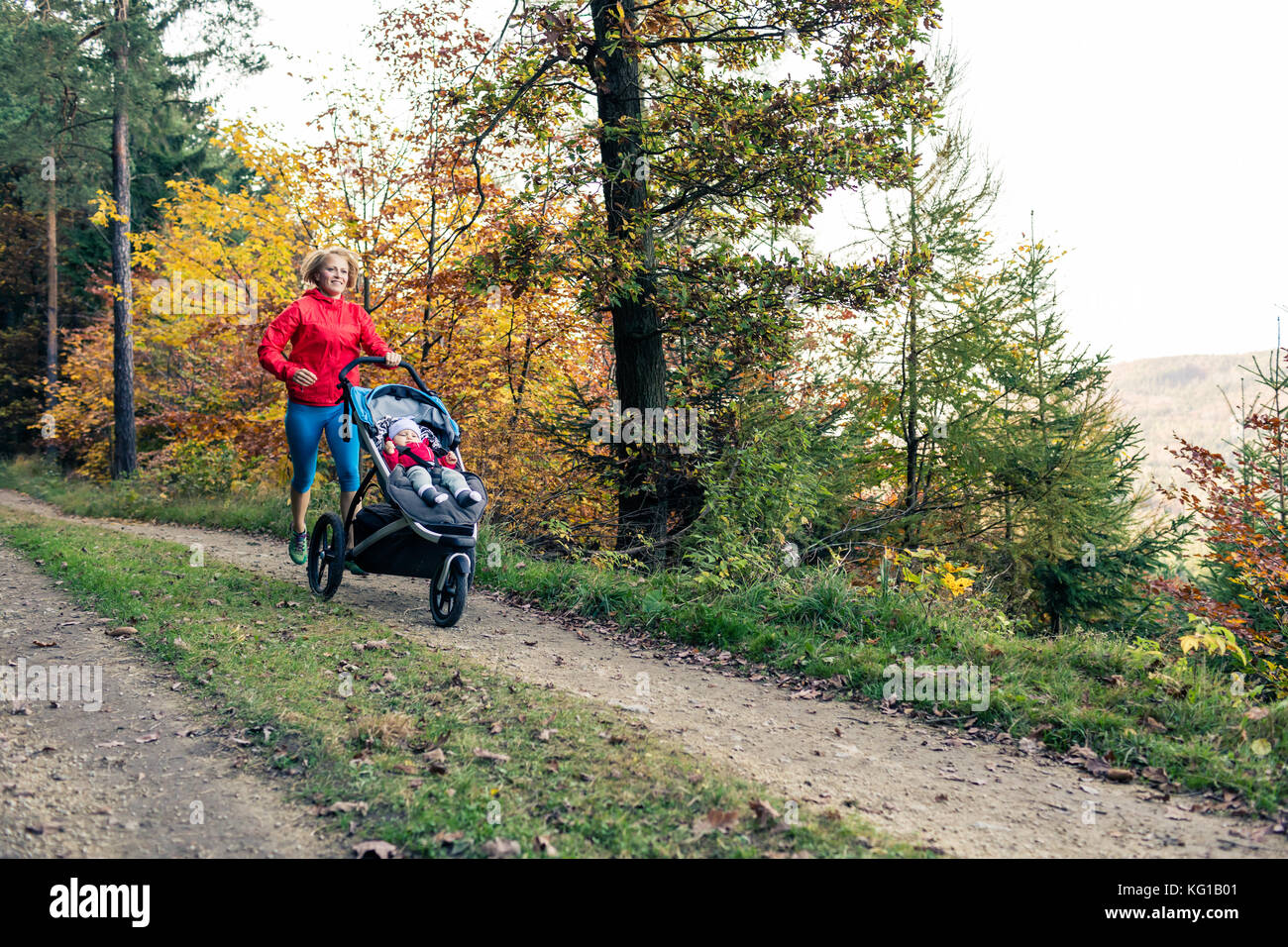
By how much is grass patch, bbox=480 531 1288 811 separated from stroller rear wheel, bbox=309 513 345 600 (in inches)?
66.1

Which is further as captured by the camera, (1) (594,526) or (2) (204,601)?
(1) (594,526)

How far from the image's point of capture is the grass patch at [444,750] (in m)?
3.17

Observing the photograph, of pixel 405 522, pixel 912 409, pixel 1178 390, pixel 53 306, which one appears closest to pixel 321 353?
pixel 405 522

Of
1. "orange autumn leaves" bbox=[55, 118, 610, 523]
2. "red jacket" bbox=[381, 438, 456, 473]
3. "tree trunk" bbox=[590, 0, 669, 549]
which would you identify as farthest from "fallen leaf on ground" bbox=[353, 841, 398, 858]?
"orange autumn leaves" bbox=[55, 118, 610, 523]

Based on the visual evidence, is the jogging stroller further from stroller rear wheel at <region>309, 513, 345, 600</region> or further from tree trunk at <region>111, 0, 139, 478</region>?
tree trunk at <region>111, 0, 139, 478</region>

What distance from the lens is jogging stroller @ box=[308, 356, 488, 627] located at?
19.0 feet

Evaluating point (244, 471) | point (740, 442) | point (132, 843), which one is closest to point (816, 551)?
point (740, 442)

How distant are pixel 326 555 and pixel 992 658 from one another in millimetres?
5256

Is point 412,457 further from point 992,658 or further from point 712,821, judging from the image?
point 992,658

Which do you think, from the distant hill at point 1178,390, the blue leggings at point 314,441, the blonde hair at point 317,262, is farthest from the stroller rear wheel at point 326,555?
the distant hill at point 1178,390

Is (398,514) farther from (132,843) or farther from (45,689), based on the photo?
(132,843)

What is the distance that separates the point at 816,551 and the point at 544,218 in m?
5.81

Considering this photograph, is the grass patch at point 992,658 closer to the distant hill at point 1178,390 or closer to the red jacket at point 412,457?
the red jacket at point 412,457

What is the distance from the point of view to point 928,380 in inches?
639
